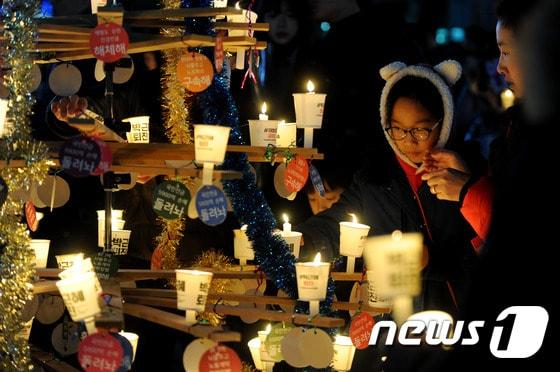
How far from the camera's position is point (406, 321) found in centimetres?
479

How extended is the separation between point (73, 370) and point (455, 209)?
6.41 ft

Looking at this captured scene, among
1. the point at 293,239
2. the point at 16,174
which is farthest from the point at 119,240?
the point at 16,174

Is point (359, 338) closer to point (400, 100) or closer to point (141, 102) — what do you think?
point (400, 100)

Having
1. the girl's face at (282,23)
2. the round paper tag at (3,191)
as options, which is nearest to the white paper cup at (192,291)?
the round paper tag at (3,191)

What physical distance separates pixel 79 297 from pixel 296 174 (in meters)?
1.31

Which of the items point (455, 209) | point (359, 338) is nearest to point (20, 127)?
point (359, 338)

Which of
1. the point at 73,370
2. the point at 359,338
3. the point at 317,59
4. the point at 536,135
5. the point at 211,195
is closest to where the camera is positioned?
the point at 536,135

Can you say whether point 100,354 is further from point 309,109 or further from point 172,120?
point 172,120

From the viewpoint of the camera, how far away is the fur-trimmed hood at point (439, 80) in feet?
16.2

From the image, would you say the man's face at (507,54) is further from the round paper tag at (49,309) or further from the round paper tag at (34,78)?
Result: the round paper tag at (49,309)

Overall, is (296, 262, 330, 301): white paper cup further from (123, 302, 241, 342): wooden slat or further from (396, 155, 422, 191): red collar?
(396, 155, 422, 191): red collar

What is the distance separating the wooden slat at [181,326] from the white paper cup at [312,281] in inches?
19.2

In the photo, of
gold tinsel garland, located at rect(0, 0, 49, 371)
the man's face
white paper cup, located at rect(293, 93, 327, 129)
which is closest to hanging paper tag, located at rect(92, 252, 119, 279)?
gold tinsel garland, located at rect(0, 0, 49, 371)

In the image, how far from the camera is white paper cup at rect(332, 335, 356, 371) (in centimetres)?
461
